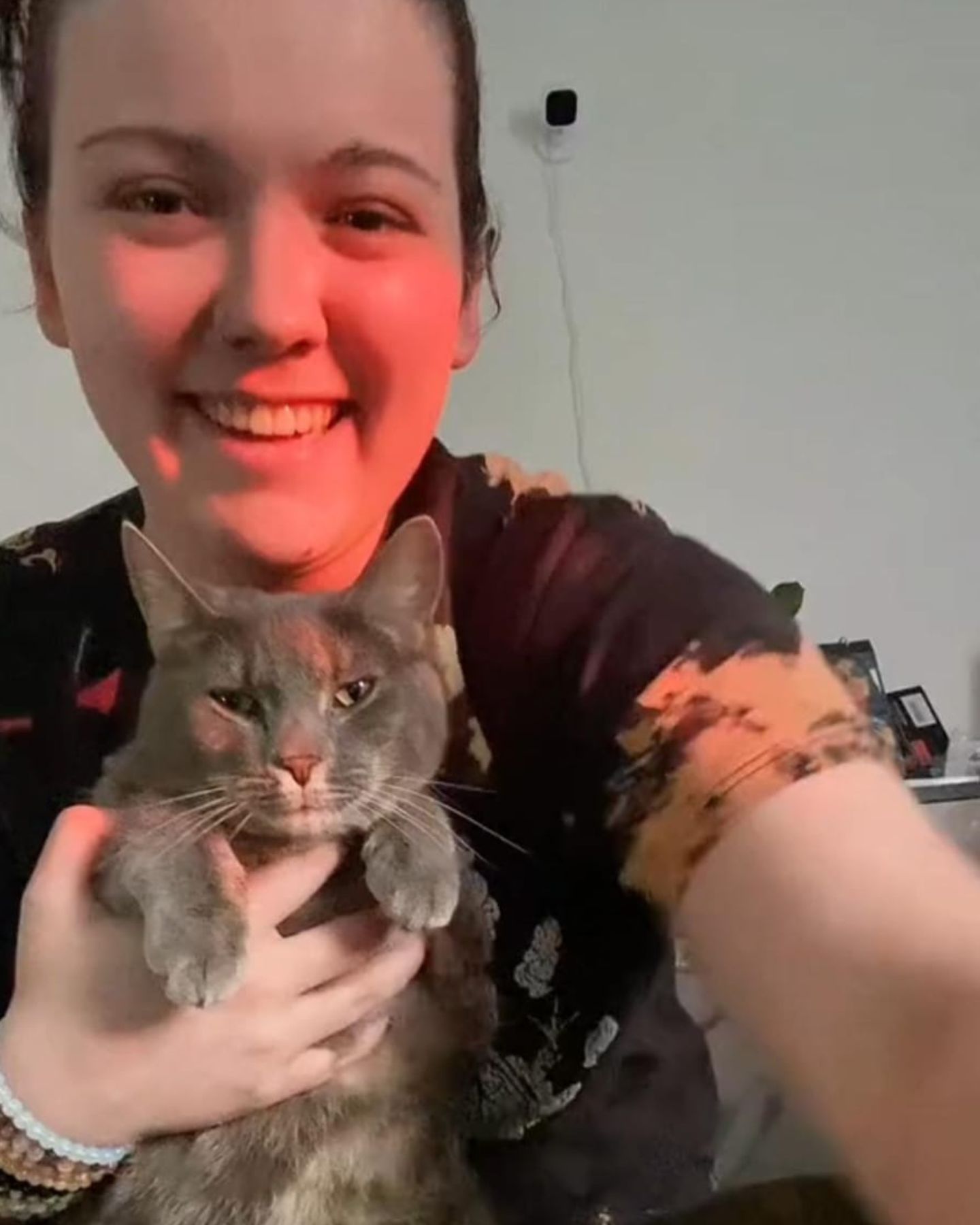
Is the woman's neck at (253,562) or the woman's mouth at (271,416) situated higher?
the woman's mouth at (271,416)

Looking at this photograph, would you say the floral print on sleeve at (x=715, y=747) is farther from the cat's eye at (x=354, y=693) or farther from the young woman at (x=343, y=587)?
the cat's eye at (x=354, y=693)

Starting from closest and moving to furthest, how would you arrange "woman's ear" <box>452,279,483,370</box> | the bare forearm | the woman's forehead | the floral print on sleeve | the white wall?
the bare forearm < the floral print on sleeve < the woman's forehead < "woman's ear" <box>452,279,483,370</box> < the white wall

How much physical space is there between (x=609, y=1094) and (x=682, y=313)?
870 mm

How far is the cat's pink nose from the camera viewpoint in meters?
0.62

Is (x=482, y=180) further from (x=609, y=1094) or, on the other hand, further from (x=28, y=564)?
(x=609, y=1094)

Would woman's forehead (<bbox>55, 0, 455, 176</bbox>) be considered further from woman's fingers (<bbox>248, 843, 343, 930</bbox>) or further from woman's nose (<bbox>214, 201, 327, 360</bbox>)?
woman's fingers (<bbox>248, 843, 343, 930</bbox>)

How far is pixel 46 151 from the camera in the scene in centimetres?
70

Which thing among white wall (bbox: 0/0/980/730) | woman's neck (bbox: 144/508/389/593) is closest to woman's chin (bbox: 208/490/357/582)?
woman's neck (bbox: 144/508/389/593)

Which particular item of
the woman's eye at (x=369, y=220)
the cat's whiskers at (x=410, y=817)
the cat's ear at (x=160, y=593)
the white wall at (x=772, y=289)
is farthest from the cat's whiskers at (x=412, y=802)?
the white wall at (x=772, y=289)

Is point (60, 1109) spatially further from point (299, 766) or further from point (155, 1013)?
point (299, 766)

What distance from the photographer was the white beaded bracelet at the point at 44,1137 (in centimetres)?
61

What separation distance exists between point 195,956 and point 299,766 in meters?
0.09

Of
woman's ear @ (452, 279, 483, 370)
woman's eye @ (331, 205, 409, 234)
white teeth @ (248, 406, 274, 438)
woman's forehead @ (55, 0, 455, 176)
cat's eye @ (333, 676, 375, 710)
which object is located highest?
woman's forehead @ (55, 0, 455, 176)

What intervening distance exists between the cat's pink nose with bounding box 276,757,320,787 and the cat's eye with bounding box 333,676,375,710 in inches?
1.7
